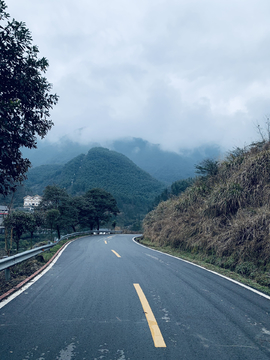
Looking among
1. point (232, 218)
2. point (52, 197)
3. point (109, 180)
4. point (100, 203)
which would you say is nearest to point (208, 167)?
point (232, 218)

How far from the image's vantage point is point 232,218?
10633 mm

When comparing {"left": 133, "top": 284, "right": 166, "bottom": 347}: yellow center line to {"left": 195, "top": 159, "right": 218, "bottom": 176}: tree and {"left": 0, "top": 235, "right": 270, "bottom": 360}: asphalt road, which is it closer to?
{"left": 0, "top": 235, "right": 270, "bottom": 360}: asphalt road

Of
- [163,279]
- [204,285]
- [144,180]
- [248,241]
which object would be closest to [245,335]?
[204,285]

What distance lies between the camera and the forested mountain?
8975 centimetres

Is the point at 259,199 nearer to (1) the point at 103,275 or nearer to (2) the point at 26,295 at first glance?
(1) the point at 103,275

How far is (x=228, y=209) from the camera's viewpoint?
11.4 metres

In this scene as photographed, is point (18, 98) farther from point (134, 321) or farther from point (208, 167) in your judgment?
point (208, 167)

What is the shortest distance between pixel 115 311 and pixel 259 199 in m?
8.85

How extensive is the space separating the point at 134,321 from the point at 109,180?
102868 millimetres

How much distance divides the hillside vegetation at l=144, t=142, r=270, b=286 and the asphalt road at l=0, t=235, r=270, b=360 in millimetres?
2708

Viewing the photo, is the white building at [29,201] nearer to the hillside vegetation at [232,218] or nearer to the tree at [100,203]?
the tree at [100,203]

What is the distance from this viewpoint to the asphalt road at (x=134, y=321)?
9.61 feet

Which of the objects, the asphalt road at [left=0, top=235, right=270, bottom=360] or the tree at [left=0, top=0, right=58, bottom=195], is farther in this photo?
the tree at [left=0, top=0, right=58, bottom=195]

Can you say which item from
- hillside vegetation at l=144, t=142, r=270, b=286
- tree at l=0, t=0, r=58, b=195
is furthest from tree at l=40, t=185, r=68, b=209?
tree at l=0, t=0, r=58, b=195
